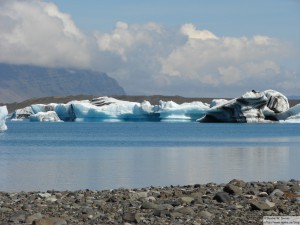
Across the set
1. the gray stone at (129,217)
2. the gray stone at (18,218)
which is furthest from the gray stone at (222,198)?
the gray stone at (18,218)

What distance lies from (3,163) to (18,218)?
49.8 ft

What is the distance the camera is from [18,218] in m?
9.22

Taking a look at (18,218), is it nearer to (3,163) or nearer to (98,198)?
(98,198)

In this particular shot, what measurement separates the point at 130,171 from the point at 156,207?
995 cm

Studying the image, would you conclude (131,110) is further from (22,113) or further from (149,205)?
(149,205)

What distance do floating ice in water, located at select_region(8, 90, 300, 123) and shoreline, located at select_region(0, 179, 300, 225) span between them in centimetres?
4566

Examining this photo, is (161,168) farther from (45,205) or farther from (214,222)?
(214,222)

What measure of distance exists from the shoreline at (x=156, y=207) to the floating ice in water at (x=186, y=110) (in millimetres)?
45661

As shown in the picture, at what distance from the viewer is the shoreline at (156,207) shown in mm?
9055

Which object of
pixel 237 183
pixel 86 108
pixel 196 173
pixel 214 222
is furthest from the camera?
pixel 86 108

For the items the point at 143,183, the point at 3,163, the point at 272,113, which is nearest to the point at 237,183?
the point at 143,183

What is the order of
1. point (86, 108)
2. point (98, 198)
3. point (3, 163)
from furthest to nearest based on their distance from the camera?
point (86, 108) → point (3, 163) → point (98, 198)

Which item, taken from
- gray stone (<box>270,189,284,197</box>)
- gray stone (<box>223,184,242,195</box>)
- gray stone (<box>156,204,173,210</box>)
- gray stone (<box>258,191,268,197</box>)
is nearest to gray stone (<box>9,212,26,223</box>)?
gray stone (<box>156,204,173,210</box>)

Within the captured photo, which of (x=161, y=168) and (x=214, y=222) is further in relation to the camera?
(x=161, y=168)
